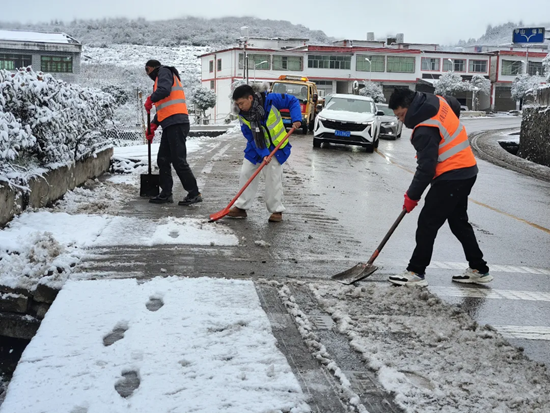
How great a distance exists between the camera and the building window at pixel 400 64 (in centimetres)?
7262

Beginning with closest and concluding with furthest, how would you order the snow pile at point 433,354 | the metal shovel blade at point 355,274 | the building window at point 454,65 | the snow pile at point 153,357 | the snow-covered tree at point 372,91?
the snow pile at point 153,357, the snow pile at point 433,354, the metal shovel blade at point 355,274, the snow-covered tree at point 372,91, the building window at point 454,65

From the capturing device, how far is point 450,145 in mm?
5434

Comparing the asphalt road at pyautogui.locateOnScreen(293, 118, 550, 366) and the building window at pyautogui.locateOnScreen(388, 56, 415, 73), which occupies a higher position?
the building window at pyautogui.locateOnScreen(388, 56, 415, 73)

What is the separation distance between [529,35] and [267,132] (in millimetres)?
38785

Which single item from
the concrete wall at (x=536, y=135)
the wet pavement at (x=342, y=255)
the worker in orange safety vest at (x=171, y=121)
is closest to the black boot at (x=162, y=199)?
the worker in orange safety vest at (x=171, y=121)

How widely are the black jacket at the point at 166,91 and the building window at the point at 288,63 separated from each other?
62.7m

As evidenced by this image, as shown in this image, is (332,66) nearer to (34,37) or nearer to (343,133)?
(34,37)

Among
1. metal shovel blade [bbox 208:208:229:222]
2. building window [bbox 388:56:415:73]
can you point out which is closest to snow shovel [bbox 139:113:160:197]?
metal shovel blade [bbox 208:208:229:222]

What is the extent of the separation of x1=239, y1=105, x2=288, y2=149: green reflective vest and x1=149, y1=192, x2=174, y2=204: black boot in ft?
5.61

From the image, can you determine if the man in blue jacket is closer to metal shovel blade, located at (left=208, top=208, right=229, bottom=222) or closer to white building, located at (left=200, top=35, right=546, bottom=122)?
metal shovel blade, located at (left=208, top=208, right=229, bottom=222)

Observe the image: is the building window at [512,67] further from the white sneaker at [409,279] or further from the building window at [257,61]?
the white sneaker at [409,279]

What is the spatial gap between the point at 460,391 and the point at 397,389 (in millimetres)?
324

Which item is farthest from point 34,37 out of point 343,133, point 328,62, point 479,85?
point 479,85

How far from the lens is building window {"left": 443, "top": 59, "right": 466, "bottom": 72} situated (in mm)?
80688
